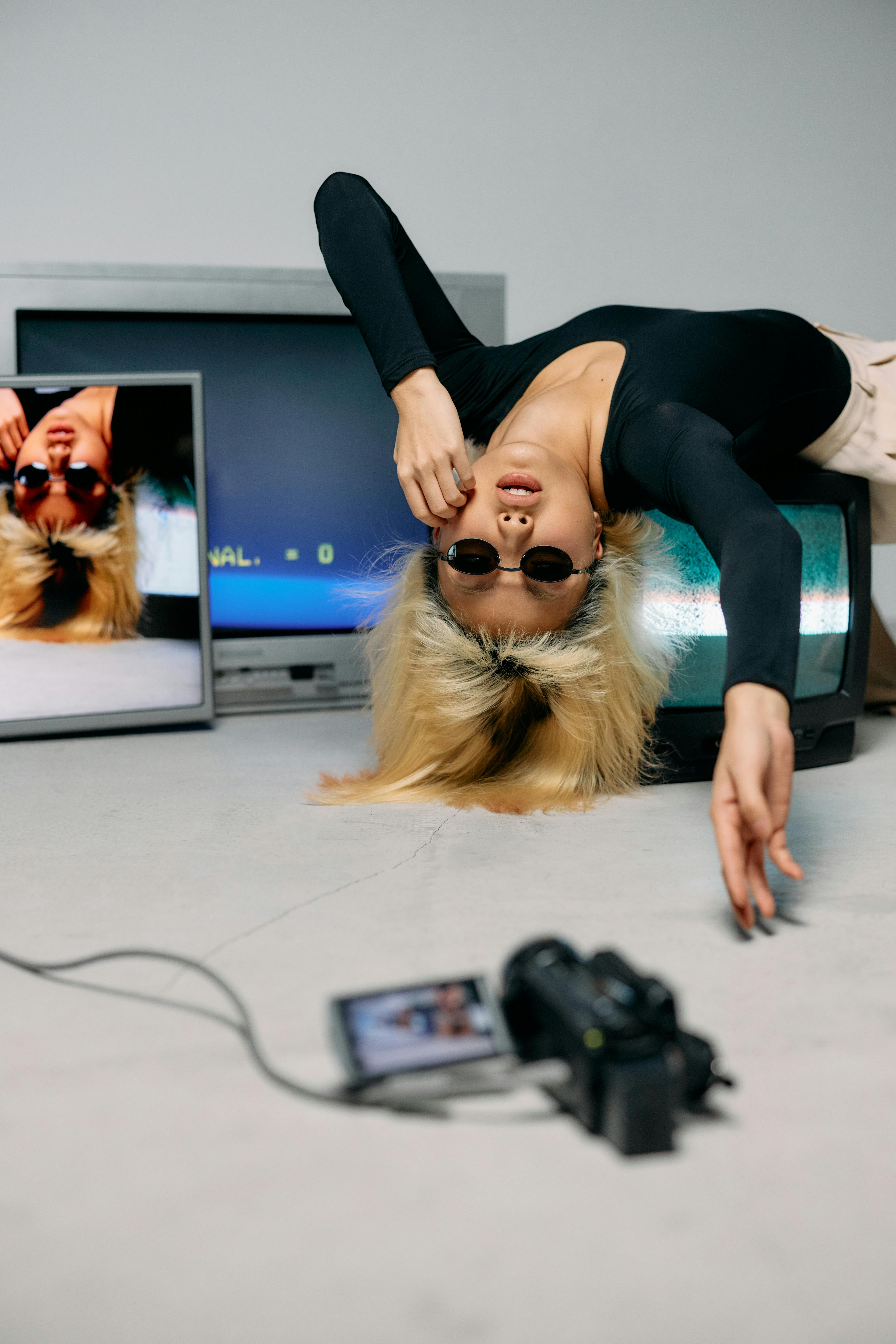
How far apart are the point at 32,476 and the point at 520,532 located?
3.57ft

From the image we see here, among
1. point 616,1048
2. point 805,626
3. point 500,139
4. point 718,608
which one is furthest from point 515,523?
point 500,139

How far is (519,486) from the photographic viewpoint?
146 centimetres

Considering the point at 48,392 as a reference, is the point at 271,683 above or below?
below

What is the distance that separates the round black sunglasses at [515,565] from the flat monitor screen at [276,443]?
79 cm

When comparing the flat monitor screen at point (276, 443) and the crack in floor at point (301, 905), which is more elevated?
the flat monitor screen at point (276, 443)

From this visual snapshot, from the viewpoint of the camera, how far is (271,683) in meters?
2.36

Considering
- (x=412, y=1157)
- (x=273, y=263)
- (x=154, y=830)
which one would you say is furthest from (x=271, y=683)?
(x=412, y=1157)

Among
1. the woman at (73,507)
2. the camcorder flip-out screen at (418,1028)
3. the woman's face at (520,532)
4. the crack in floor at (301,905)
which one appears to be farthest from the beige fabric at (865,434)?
the camcorder flip-out screen at (418,1028)

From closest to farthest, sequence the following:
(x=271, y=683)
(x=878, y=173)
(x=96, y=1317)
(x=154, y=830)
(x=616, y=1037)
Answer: (x=96, y=1317)
(x=616, y=1037)
(x=154, y=830)
(x=271, y=683)
(x=878, y=173)

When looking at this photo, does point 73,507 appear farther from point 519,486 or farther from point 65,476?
point 519,486

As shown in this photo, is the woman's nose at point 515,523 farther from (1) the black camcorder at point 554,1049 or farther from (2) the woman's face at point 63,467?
(2) the woman's face at point 63,467

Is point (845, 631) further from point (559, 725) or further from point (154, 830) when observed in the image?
point (154, 830)

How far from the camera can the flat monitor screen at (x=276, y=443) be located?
2250mm

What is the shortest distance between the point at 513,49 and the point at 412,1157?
9.71ft
